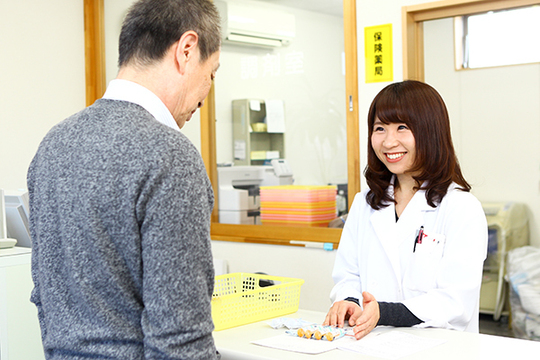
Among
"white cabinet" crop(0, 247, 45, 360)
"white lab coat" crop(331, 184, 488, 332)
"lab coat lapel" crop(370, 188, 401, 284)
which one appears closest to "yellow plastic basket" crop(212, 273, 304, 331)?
"white lab coat" crop(331, 184, 488, 332)

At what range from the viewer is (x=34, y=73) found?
13.4 ft

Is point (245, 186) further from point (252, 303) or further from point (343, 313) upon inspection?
point (343, 313)

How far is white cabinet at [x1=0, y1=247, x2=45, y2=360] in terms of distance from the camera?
249 centimetres

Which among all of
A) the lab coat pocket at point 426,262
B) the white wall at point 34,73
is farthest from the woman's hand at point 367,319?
the white wall at point 34,73

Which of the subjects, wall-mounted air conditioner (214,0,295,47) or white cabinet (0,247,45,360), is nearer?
white cabinet (0,247,45,360)

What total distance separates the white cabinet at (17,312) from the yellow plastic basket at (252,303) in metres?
1.17

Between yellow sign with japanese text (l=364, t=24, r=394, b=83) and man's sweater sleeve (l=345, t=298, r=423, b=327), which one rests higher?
yellow sign with japanese text (l=364, t=24, r=394, b=83)

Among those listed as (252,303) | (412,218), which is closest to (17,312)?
(252,303)

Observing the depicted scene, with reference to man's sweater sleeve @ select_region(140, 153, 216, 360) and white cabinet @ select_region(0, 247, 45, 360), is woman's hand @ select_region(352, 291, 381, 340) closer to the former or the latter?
man's sweater sleeve @ select_region(140, 153, 216, 360)

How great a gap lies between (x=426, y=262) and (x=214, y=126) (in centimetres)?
239

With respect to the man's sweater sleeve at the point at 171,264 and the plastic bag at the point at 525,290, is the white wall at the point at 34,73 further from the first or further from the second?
the man's sweater sleeve at the point at 171,264

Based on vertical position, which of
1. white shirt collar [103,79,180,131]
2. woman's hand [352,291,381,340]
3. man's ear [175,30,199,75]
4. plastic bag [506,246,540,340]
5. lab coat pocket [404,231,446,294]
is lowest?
plastic bag [506,246,540,340]

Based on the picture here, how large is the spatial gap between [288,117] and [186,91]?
2520 millimetres

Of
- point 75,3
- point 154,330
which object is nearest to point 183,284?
point 154,330
